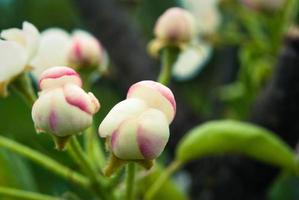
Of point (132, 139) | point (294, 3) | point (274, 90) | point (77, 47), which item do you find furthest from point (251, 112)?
point (132, 139)

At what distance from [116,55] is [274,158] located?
0.48 metres

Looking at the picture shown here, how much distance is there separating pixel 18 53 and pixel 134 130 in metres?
0.19

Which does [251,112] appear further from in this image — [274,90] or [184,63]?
[184,63]

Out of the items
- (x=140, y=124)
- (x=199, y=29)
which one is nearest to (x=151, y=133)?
(x=140, y=124)

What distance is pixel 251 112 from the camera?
1.12m

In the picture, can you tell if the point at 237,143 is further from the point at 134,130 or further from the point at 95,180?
the point at 134,130

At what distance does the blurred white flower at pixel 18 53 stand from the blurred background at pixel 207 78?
0.54 ft

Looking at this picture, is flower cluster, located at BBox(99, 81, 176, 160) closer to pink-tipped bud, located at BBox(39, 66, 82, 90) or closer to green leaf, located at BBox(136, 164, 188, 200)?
pink-tipped bud, located at BBox(39, 66, 82, 90)

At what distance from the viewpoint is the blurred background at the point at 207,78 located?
3.52 feet

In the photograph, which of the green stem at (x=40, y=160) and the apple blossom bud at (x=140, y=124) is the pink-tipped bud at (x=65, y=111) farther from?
the green stem at (x=40, y=160)

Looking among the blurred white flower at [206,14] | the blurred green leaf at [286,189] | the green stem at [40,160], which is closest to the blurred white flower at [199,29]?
the blurred white flower at [206,14]

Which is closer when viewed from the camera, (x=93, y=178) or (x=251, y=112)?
(x=93, y=178)

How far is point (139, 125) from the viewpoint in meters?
0.64

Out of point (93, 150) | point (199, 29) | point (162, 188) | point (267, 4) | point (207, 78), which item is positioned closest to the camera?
point (93, 150)
